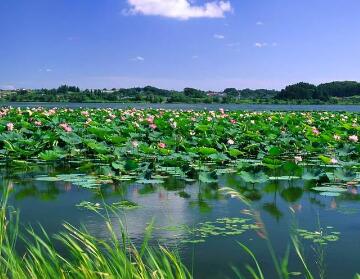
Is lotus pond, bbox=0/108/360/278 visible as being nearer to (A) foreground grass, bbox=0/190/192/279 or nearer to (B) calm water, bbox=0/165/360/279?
(B) calm water, bbox=0/165/360/279

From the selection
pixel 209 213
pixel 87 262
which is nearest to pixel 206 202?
pixel 209 213

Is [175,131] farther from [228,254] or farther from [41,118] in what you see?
[228,254]

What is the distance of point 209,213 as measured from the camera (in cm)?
421

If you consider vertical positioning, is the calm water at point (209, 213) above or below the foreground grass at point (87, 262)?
below

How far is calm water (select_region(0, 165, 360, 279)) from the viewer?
311 cm

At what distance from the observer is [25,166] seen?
6590mm

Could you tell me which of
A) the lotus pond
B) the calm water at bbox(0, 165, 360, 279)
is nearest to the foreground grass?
the lotus pond

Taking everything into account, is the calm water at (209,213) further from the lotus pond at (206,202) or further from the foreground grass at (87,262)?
the foreground grass at (87,262)

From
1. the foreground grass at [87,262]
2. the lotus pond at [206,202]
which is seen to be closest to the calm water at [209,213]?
the lotus pond at [206,202]

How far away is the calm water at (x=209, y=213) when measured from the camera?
3107mm

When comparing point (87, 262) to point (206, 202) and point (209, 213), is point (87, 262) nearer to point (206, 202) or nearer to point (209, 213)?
point (209, 213)

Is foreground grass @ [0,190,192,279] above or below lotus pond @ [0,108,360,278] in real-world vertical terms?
above

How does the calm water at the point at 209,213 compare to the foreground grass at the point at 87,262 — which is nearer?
the foreground grass at the point at 87,262

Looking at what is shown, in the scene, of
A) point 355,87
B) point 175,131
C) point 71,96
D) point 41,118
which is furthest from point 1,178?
point 355,87
